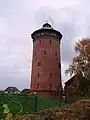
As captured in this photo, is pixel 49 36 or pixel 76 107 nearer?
pixel 76 107

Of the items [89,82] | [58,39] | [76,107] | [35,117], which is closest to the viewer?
[35,117]

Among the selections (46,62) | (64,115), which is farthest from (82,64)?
(64,115)

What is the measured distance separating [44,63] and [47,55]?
1.46 meters

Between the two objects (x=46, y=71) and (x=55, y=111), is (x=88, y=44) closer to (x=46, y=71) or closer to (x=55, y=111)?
(x=46, y=71)

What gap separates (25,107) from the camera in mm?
15336

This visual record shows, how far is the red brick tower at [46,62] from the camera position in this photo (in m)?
40.3

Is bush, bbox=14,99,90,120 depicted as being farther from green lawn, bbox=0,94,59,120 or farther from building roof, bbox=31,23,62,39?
building roof, bbox=31,23,62,39

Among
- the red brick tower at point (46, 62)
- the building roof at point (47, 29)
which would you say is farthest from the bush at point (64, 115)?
the building roof at point (47, 29)

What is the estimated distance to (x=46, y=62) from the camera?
40812mm

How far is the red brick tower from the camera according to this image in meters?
40.3

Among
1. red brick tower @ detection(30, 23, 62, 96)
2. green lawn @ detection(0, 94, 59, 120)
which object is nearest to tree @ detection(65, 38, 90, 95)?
red brick tower @ detection(30, 23, 62, 96)

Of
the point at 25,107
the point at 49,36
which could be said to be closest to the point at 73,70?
the point at 49,36

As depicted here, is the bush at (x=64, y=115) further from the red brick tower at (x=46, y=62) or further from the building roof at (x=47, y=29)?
the building roof at (x=47, y=29)

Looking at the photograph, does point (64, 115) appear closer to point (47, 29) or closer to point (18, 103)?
point (18, 103)
